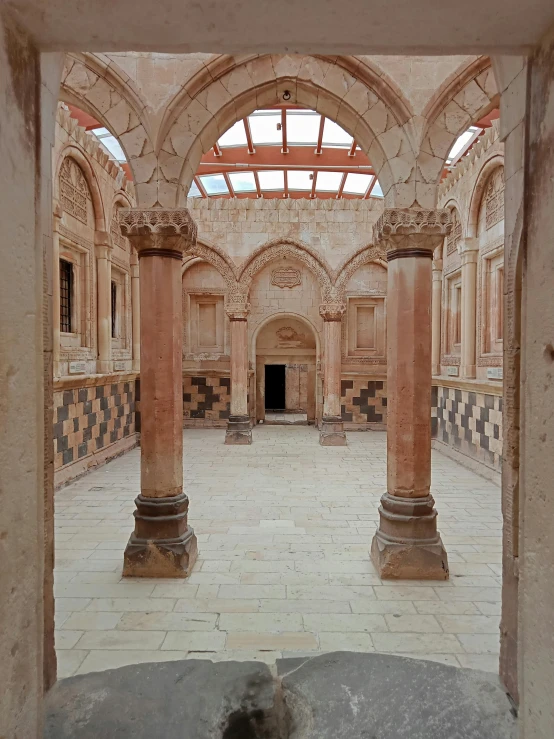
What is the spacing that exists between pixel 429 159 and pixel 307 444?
7.99 m

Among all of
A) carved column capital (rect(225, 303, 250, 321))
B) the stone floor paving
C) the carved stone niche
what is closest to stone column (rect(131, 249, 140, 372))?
carved column capital (rect(225, 303, 250, 321))

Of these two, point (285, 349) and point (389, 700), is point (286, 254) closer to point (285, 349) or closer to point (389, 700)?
point (285, 349)

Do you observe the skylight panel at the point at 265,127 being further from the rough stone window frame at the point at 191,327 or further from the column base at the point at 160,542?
the column base at the point at 160,542

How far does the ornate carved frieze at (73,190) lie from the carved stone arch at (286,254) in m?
4.66

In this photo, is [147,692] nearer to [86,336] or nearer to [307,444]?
[86,336]

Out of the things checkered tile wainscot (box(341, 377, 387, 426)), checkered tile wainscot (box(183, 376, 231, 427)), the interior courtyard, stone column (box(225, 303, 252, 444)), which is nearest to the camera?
the interior courtyard

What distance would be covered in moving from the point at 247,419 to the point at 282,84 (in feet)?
27.8

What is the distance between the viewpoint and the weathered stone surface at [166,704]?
6.28ft

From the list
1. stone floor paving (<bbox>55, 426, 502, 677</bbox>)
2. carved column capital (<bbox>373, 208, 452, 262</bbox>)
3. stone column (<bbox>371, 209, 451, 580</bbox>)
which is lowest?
stone floor paving (<bbox>55, 426, 502, 677</bbox>)

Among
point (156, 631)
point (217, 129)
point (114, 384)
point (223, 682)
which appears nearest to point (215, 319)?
point (114, 384)

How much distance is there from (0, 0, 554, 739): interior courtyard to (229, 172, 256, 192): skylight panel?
77 mm

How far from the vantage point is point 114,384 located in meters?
9.97

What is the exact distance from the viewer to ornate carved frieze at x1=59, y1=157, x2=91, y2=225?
25.4 ft

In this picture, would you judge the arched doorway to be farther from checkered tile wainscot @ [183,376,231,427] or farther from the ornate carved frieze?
the ornate carved frieze
